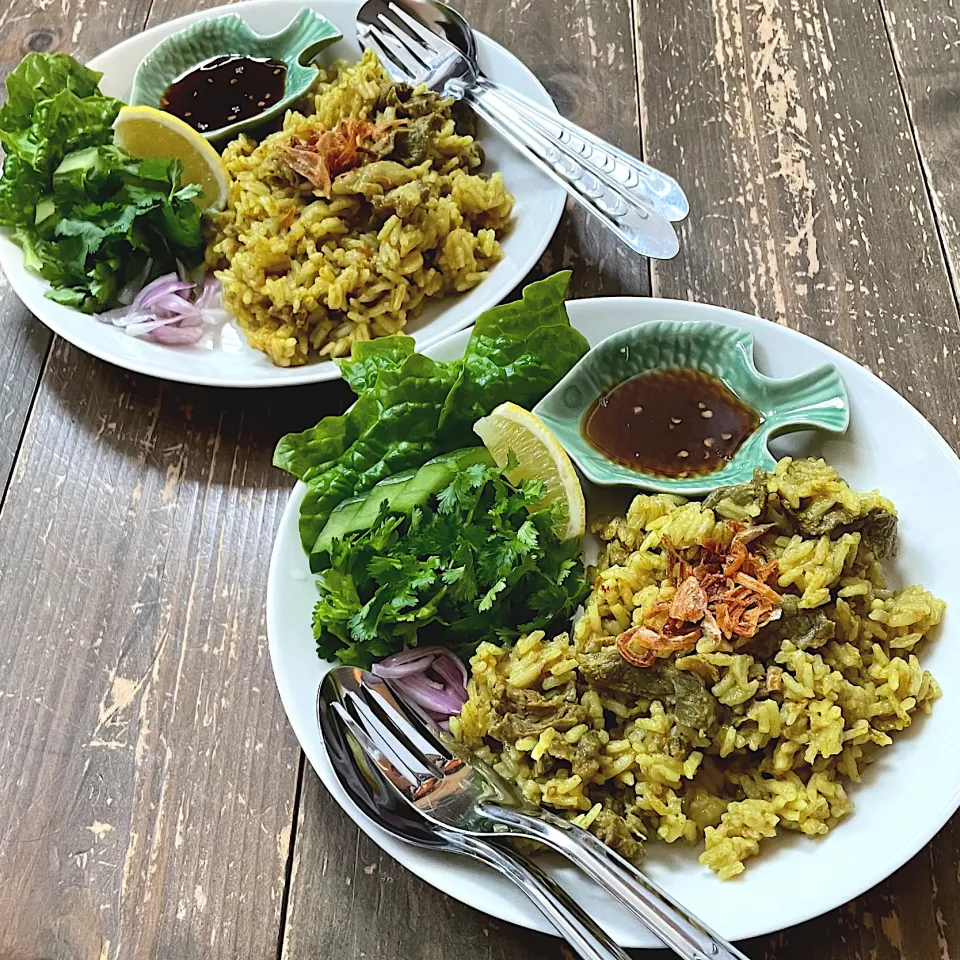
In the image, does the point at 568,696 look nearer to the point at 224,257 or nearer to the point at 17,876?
the point at 17,876

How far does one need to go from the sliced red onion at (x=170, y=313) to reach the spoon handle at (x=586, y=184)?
30.4 inches

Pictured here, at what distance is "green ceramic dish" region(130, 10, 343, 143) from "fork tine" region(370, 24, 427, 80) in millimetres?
106

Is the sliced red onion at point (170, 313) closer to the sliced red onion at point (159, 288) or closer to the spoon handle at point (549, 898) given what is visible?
the sliced red onion at point (159, 288)

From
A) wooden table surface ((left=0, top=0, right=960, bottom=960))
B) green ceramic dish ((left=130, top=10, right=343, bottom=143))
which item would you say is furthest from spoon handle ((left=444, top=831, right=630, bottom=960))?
green ceramic dish ((left=130, top=10, right=343, bottom=143))

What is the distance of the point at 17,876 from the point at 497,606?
34.2 inches

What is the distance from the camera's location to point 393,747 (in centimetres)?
145

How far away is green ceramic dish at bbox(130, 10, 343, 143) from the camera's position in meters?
2.47

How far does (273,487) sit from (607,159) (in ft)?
3.27

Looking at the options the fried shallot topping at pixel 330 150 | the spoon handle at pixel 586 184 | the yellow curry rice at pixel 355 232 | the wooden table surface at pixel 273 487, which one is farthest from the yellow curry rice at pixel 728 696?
the fried shallot topping at pixel 330 150

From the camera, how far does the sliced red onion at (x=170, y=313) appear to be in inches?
82.0

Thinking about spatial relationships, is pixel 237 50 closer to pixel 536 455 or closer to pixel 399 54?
pixel 399 54

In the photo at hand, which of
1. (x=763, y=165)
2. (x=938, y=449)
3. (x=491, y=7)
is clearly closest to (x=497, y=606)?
(x=938, y=449)

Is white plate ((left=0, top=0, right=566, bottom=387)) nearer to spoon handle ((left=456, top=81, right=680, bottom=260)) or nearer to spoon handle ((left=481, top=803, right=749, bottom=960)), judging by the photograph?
spoon handle ((left=456, top=81, right=680, bottom=260))

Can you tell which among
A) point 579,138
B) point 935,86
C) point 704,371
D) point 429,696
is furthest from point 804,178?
point 429,696
